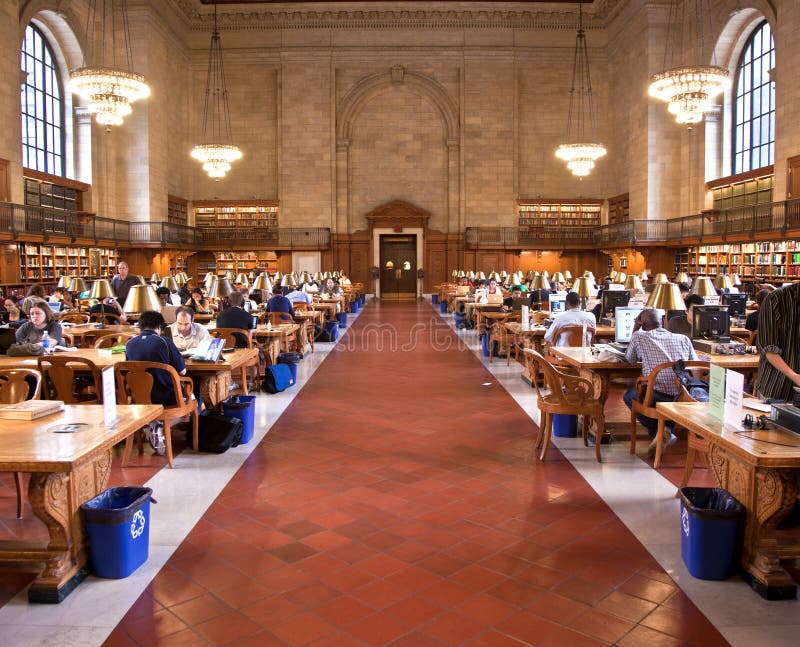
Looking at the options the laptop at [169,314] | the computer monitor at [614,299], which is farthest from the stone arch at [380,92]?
the computer monitor at [614,299]

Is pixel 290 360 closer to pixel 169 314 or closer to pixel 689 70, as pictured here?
pixel 169 314

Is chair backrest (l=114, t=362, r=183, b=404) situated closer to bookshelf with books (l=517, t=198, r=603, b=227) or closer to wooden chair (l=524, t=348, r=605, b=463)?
wooden chair (l=524, t=348, r=605, b=463)

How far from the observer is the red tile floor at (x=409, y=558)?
3004 millimetres

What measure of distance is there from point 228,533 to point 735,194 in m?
19.6

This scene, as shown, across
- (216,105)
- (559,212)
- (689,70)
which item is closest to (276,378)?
(689,70)

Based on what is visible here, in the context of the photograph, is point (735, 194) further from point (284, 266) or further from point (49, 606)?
point (49, 606)

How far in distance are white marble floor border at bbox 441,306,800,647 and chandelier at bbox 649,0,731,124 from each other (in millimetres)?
11756

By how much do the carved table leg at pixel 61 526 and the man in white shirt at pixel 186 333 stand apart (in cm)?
311

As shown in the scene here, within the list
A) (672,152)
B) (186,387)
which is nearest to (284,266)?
(672,152)

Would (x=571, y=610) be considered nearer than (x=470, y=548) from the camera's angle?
Yes

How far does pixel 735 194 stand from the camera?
20031 mm

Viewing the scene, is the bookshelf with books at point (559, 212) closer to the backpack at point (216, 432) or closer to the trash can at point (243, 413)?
the trash can at point (243, 413)

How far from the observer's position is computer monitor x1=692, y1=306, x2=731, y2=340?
261 inches

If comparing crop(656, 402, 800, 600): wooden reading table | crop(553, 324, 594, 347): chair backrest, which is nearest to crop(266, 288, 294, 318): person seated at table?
crop(553, 324, 594, 347): chair backrest
